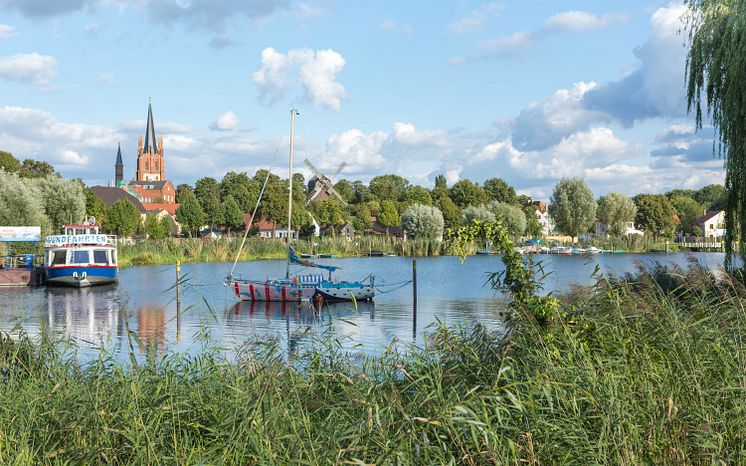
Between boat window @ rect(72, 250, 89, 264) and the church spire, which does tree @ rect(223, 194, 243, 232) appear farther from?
the church spire

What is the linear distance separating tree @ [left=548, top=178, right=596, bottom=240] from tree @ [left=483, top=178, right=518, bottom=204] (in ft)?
100

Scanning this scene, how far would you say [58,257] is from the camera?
145 feet

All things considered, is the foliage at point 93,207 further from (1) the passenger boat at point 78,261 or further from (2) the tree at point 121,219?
(1) the passenger boat at point 78,261

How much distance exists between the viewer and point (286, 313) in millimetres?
30500

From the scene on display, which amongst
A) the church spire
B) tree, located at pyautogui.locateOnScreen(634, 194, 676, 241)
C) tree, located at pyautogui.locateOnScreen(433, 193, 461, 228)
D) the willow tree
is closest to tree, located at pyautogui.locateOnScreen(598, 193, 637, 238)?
tree, located at pyautogui.locateOnScreen(634, 194, 676, 241)

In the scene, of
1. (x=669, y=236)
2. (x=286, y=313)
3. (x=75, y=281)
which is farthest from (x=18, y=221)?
(x=669, y=236)

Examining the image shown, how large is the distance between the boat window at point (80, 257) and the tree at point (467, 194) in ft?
271

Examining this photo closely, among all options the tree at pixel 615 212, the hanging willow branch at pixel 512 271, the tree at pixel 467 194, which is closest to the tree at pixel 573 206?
the tree at pixel 615 212

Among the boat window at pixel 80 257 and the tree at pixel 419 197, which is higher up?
the tree at pixel 419 197

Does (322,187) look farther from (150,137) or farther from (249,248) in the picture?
A: (150,137)

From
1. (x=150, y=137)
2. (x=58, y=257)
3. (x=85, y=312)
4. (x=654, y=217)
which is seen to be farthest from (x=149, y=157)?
(x=85, y=312)

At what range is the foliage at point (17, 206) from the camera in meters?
53.7

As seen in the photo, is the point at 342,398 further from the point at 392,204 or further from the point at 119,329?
the point at 392,204

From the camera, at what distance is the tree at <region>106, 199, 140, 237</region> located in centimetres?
8475
